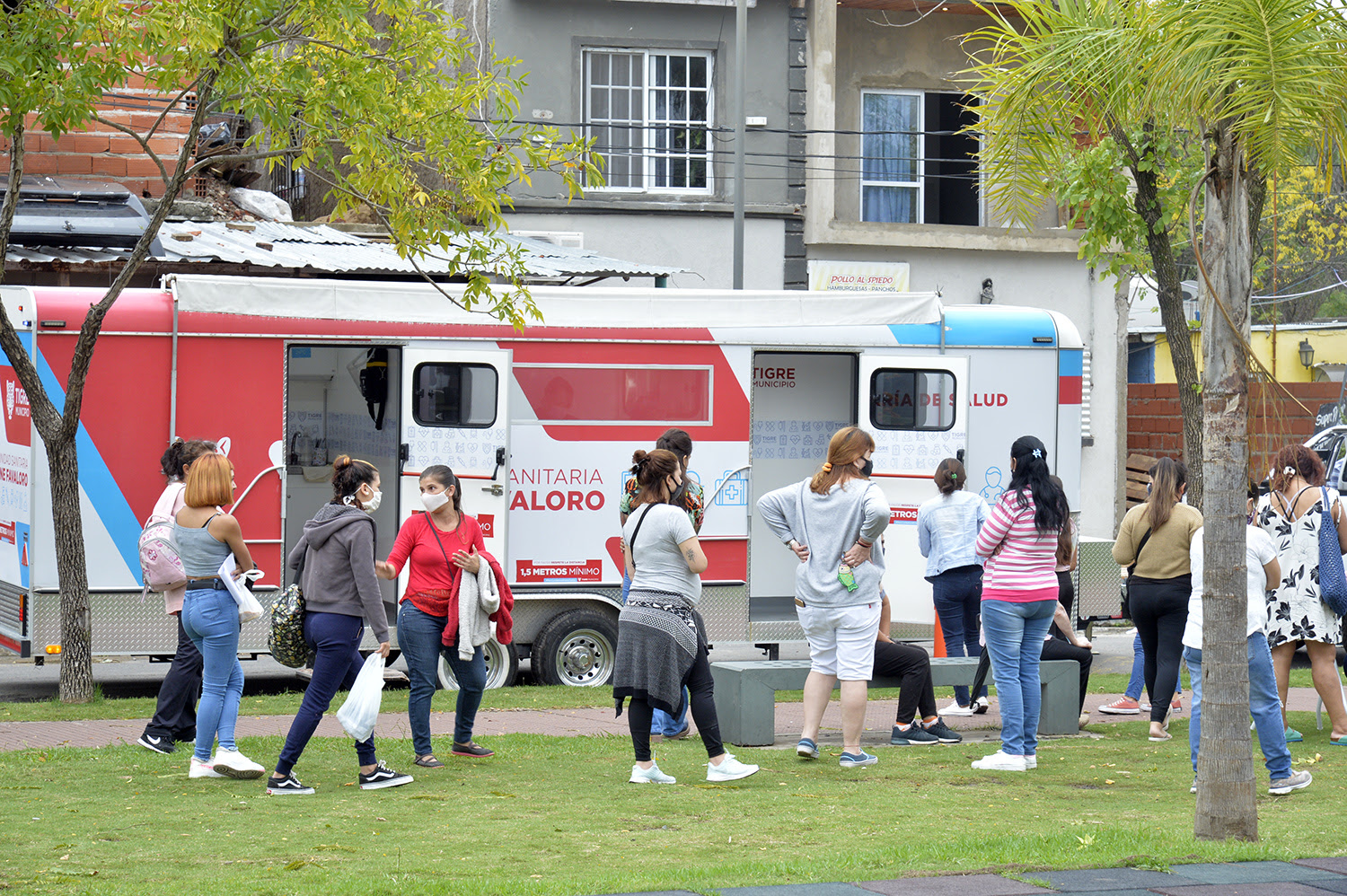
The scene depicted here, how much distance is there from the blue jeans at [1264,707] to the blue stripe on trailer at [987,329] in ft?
15.9

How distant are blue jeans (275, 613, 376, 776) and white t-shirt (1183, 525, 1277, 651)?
414 centimetres

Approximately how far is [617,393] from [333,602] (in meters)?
4.28

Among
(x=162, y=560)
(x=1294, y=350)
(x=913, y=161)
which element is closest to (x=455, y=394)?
(x=162, y=560)

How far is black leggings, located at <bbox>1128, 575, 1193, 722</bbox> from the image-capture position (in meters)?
9.20

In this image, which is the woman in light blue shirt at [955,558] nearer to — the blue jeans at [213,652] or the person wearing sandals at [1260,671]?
the person wearing sandals at [1260,671]

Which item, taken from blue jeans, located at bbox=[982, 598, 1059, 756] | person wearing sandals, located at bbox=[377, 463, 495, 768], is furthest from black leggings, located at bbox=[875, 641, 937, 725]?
person wearing sandals, located at bbox=[377, 463, 495, 768]

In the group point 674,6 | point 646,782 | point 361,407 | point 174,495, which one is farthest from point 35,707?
point 674,6

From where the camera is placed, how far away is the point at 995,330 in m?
12.2

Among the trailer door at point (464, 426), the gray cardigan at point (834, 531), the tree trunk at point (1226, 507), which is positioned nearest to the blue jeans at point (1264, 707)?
the tree trunk at point (1226, 507)

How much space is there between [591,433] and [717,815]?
4.87m

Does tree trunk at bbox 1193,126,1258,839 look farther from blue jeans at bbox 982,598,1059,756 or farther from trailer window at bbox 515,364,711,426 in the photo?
trailer window at bbox 515,364,711,426

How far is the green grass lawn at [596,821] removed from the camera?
224 inches

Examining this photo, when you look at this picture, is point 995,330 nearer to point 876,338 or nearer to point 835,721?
point 876,338

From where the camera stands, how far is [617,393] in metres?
11.5
